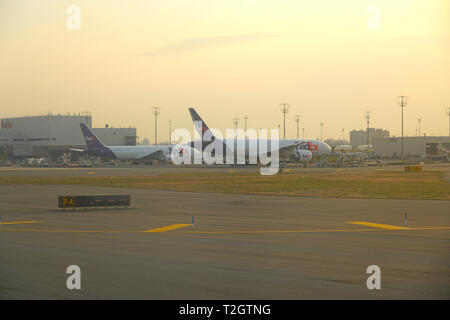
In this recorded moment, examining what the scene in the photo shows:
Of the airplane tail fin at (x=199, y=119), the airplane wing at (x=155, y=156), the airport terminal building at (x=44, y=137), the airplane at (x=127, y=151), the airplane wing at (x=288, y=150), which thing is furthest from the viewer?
the airport terminal building at (x=44, y=137)

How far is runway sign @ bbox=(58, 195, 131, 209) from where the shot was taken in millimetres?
33844

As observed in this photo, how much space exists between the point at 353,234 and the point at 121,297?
42.1 feet

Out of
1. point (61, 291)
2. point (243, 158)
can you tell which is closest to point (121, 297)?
point (61, 291)

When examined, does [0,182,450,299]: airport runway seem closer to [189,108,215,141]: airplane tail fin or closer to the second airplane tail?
[189,108,215,141]: airplane tail fin

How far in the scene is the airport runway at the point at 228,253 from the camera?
13266 millimetres

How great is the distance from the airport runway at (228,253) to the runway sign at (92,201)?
2.45 feet

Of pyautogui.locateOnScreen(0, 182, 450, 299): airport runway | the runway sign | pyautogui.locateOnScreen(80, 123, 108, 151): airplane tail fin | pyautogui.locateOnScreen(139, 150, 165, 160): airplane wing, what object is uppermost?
pyautogui.locateOnScreen(80, 123, 108, 151): airplane tail fin

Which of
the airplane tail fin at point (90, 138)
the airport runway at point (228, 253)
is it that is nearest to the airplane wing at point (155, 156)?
the airplane tail fin at point (90, 138)

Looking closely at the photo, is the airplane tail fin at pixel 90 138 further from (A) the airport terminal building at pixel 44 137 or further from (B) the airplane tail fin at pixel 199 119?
(A) the airport terminal building at pixel 44 137

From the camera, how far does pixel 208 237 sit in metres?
22.2

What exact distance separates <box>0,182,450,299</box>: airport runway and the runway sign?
75cm

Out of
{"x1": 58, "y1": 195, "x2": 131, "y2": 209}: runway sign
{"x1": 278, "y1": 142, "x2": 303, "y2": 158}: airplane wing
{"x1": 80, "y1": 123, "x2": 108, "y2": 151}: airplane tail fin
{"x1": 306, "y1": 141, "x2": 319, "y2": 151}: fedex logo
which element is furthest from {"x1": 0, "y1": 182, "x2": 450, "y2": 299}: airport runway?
{"x1": 80, "y1": 123, "x2": 108, "y2": 151}: airplane tail fin
